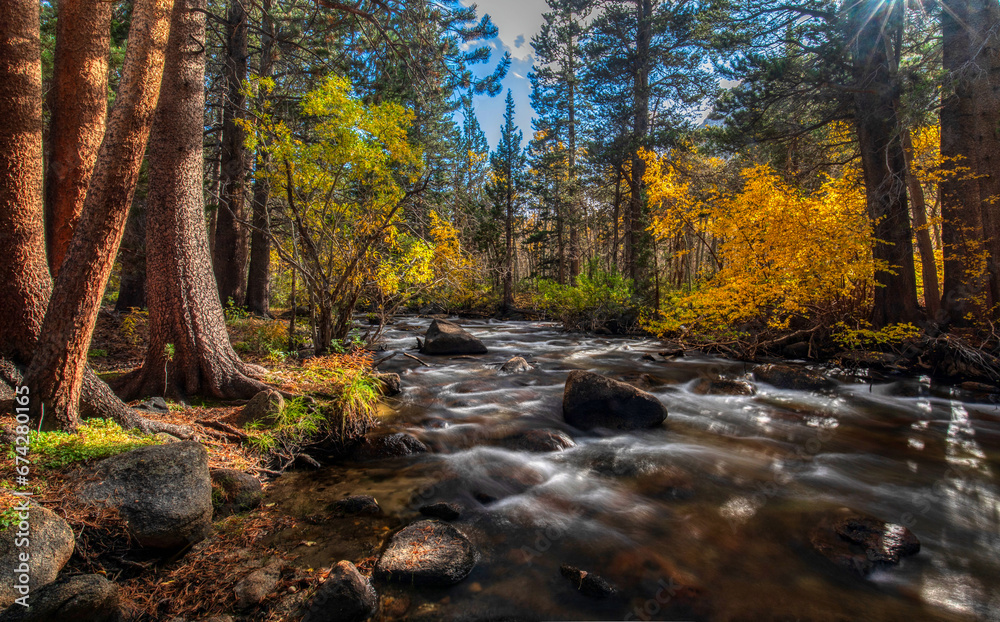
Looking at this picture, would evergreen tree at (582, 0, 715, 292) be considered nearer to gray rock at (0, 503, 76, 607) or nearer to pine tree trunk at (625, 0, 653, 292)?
pine tree trunk at (625, 0, 653, 292)

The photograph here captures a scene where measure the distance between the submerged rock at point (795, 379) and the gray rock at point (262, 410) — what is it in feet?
27.2

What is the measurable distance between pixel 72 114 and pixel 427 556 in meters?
5.88

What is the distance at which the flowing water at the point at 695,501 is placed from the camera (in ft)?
9.04

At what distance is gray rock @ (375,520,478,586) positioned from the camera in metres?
2.81

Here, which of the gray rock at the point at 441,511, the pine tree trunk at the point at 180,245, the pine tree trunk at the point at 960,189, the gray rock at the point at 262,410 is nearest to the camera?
the gray rock at the point at 441,511

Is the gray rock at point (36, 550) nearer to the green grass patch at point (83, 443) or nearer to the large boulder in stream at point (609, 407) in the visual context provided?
the green grass patch at point (83, 443)

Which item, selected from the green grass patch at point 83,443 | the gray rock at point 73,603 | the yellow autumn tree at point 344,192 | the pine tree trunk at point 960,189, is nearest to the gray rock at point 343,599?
the gray rock at point 73,603

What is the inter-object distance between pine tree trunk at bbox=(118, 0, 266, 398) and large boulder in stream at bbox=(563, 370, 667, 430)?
4597mm

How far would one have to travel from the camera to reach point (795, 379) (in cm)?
774

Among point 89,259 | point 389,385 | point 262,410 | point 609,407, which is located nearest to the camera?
point 89,259

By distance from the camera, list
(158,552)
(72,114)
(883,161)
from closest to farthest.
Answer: (158,552) < (72,114) < (883,161)

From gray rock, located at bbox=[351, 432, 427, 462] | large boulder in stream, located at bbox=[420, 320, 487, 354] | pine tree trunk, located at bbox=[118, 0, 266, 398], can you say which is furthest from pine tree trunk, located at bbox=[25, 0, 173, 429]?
large boulder in stream, located at bbox=[420, 320, 487, 354]

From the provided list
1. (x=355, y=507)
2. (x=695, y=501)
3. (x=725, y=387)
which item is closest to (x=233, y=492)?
(x=355, y=507)

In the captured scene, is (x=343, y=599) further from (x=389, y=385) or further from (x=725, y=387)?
(x=725, y=387)
